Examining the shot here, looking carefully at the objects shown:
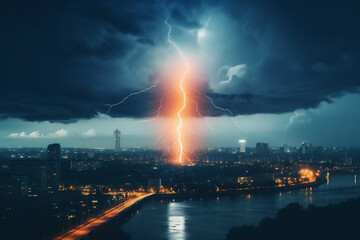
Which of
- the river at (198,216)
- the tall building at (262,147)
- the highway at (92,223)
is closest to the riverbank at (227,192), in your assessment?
the river at (198,216)

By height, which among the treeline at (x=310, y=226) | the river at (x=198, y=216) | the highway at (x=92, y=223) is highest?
the treeline at (x=310, y=226)

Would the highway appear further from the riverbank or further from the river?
the riverbank

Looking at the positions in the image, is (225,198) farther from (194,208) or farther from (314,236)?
(314,236)

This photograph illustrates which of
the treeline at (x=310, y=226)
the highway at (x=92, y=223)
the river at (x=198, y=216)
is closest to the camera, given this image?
the treeline at (x=310, y=226)

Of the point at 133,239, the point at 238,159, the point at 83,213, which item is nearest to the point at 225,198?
the point at 83,213

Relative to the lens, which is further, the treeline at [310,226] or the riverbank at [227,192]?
the riverbank at [227,192]

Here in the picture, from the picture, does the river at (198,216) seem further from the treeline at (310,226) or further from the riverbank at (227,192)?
the treeline at (310,226)

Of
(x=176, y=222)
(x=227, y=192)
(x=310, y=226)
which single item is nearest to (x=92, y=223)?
(x=176, y=222)

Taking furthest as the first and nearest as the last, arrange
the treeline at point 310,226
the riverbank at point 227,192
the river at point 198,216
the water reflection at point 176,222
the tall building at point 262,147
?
1. the tall building at point 262,147
2. the riverbank at point 227,192
3. the river at point 198,216
4. the water reflection at point 176,222
5. the treeline at point 310,226
